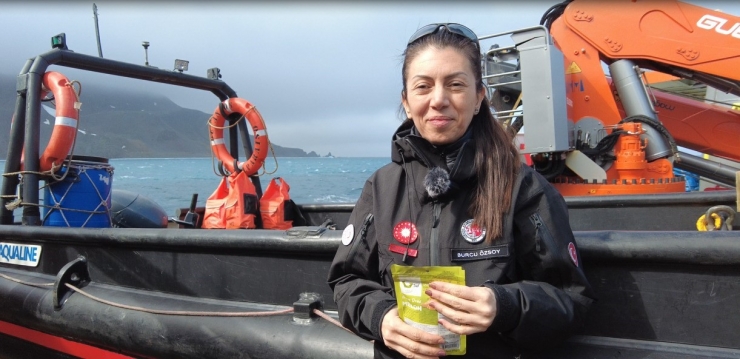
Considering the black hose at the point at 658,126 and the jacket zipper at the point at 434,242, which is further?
the black hose at the point at 658,126

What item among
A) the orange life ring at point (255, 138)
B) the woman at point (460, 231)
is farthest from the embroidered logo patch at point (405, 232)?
the orange life ring at point (255, 138)

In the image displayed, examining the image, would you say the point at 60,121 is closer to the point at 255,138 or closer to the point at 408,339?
the point at 255,138

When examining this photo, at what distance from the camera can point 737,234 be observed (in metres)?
1.46

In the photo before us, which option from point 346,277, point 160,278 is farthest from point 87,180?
point 346,277

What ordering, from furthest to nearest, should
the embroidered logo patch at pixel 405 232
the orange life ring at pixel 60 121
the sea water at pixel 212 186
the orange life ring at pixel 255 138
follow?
the sea water at pixel 212 186
the orange life ring at pixel 255 138
the orange life ring at pixel 60 121
the embroidered logo patch at pixel 405 232

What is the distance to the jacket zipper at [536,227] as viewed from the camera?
4.07ft

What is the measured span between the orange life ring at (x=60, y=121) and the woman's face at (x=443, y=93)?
3144mm

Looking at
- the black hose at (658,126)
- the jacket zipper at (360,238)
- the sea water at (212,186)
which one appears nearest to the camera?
the jacket zipper at (360,238)

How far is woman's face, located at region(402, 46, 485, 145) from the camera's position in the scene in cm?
136

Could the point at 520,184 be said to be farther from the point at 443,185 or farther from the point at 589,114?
the point at 589,114

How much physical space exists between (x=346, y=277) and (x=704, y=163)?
434 cm

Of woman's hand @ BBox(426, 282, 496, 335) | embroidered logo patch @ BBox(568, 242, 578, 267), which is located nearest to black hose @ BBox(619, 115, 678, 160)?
embroidered logo patch @ BBox(568, 242, 578, 267)

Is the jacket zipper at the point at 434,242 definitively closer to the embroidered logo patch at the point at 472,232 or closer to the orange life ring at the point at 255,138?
the embroidered logo patch at the point at 472,232

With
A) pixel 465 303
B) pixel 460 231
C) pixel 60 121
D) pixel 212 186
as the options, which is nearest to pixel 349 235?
pixel 460 231
